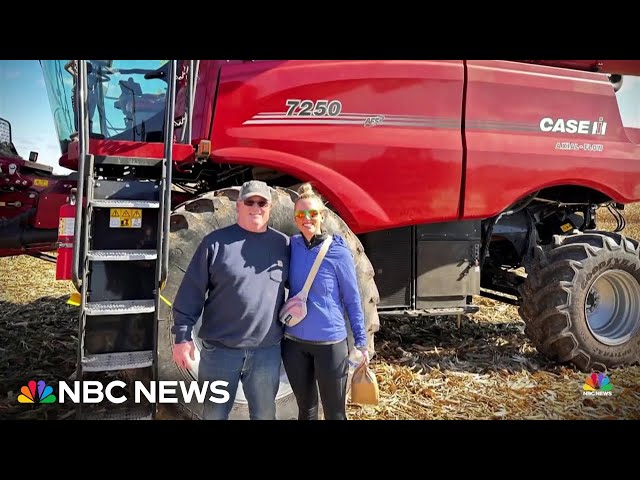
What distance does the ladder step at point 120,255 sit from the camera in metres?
2.72

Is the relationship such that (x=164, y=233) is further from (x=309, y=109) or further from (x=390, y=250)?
(x=390, y=250)

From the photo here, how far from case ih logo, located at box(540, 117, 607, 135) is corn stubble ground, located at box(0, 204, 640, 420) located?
3.69 ft

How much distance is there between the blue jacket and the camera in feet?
8.03

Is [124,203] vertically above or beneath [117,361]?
above

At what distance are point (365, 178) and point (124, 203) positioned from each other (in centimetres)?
166

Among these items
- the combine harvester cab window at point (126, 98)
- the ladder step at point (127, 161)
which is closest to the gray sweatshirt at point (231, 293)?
the ladder step at point (127, 161)

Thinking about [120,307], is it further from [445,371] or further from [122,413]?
[445,371]

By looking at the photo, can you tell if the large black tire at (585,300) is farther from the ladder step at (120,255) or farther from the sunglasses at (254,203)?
the ladder step at (120,255)

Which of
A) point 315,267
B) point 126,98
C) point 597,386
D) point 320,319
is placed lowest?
point 597,386

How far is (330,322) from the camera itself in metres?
2.46

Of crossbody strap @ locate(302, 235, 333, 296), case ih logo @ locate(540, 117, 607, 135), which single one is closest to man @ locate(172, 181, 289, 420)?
crossbody strap @ locate(302, 235, 333, 296)

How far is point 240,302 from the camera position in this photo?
2.41 metres

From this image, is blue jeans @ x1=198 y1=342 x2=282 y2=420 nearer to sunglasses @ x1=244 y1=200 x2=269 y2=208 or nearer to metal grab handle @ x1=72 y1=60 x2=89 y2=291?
sunglasses @ x1=244 y1=200 x2=269 y2=208

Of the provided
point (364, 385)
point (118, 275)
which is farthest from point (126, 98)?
point (364, 385)
